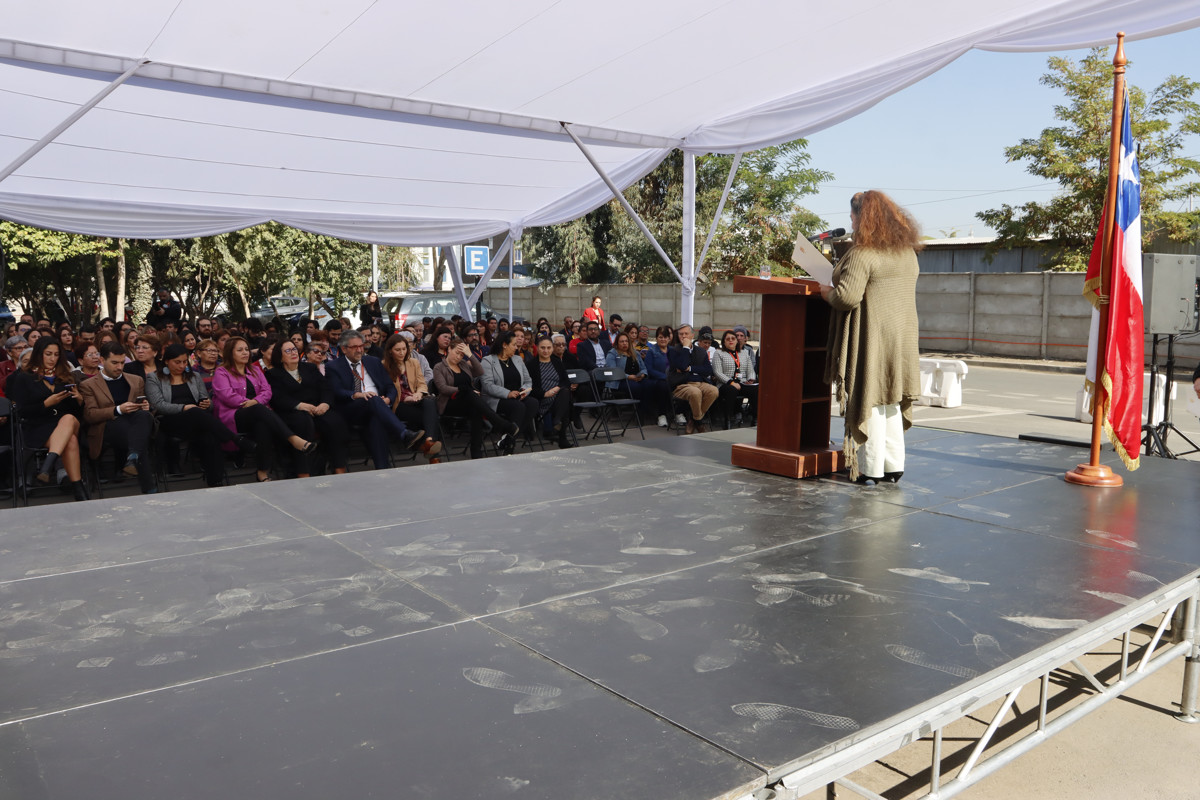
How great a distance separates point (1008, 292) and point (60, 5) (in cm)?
1920

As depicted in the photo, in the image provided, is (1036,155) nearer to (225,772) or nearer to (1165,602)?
(1165,602)

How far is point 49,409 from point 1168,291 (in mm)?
8415

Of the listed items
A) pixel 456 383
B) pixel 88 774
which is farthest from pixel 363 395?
pixel 88 774

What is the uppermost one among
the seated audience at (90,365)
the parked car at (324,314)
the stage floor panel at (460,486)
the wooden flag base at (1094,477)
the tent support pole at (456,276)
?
the tent support pole at (456,276)

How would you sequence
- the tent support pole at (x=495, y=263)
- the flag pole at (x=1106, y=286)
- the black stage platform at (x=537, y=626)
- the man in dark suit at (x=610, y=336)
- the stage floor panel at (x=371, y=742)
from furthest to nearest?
the tent support pole at (x=495, y=263) → the man in dark suit at (x=610, y=336) → the flag pole at (x=1106, y=286) → the black stage platform at (x=537, y=626) → the stage floor panel at (x=371, y=742)

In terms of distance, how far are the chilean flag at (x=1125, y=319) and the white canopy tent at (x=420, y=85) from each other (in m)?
2.21

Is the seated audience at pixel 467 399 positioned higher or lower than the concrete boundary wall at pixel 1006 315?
lower

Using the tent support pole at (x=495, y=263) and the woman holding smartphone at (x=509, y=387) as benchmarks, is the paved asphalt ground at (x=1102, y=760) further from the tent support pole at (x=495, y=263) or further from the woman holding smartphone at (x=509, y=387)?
the tent support pole at (x=495, y=263)

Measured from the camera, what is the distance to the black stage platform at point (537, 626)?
6.59 ft

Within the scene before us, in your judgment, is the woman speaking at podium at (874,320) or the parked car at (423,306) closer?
the woman speaking at podium at (874,320)

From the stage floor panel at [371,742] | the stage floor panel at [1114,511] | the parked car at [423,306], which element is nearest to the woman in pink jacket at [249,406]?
the stage floor panel at [371,742]

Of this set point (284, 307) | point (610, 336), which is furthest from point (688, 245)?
point (284, 307)

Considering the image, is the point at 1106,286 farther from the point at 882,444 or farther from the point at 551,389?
the point at 551,389

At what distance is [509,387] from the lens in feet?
25.9
